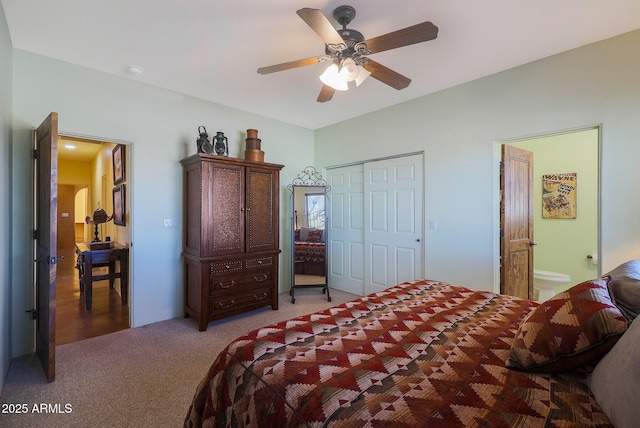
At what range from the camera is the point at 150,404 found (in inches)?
74.8

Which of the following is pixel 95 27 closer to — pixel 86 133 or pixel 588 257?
pixel 86 133

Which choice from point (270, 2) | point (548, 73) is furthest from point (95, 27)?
point (548, 73)

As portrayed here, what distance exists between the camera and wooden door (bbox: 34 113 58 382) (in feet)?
6.91

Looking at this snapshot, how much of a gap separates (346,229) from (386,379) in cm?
354

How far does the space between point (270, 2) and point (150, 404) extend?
279 cm

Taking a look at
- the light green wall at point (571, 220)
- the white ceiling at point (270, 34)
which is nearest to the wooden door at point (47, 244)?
the white ceiling at point (270, 34)

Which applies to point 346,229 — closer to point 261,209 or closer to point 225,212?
point 261,209

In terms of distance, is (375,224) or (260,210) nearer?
(260,210)

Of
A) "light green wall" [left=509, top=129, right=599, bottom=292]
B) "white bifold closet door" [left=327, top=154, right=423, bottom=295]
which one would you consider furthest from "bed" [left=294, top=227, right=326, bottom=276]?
"light green wall" [left=509, top=129, right=599, bottom=292]

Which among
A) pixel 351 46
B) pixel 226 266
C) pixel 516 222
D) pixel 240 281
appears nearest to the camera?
pixel 351 46

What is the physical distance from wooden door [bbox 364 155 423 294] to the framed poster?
192 cm

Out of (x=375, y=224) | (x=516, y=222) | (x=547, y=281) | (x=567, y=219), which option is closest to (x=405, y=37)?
(x=516, y=222)

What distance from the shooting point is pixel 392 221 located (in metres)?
3.91

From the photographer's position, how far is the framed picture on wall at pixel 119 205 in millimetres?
3851
